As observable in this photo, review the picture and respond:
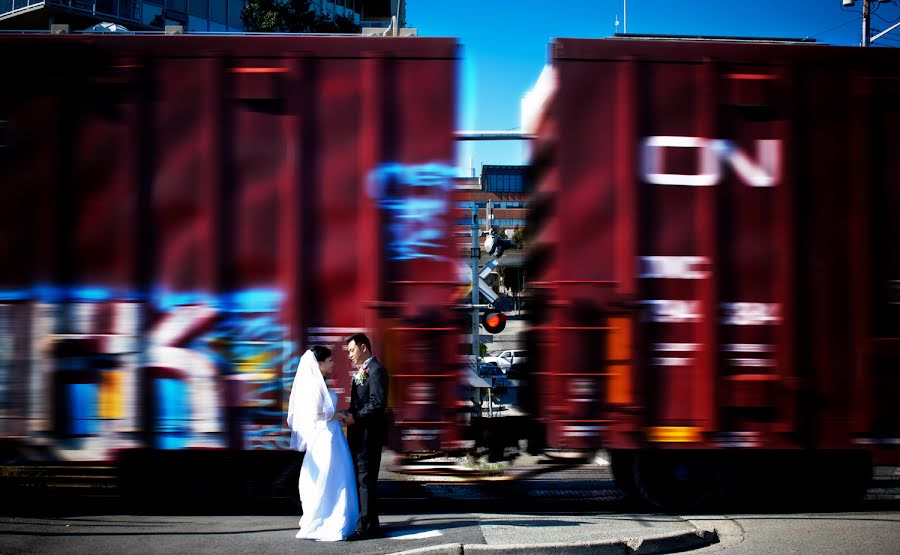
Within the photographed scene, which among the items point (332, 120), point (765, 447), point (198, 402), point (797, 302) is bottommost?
point (765, 447)

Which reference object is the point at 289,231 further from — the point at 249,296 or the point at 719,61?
the point at 719,61

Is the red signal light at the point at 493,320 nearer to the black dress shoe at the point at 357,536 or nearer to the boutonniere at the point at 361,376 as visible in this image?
the boutonniere at the point at 361,376

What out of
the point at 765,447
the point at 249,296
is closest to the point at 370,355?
the point at 249,296

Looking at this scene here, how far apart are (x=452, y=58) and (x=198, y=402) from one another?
3376 millimetres

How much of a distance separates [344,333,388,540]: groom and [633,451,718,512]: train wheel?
2.46m

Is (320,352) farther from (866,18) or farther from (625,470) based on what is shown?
(866,18)

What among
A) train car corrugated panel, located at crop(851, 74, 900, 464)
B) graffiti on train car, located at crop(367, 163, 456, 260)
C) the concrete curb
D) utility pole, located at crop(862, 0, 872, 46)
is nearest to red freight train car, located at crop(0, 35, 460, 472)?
graffiti on train car, located at crop(367, 163, 456, 260)

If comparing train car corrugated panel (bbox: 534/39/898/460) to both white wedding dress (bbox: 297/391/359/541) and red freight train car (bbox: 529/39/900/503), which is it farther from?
white wedding dress (bbox: 297/391/359/541)

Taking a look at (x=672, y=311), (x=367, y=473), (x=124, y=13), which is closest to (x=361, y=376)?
(x=367, y=473)

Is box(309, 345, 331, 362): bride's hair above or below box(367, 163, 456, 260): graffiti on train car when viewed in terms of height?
below

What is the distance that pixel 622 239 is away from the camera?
569 centimetres

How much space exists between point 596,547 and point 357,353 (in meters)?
2.23

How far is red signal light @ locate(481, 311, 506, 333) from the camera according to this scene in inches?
281

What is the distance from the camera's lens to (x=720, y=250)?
18.6 feet
